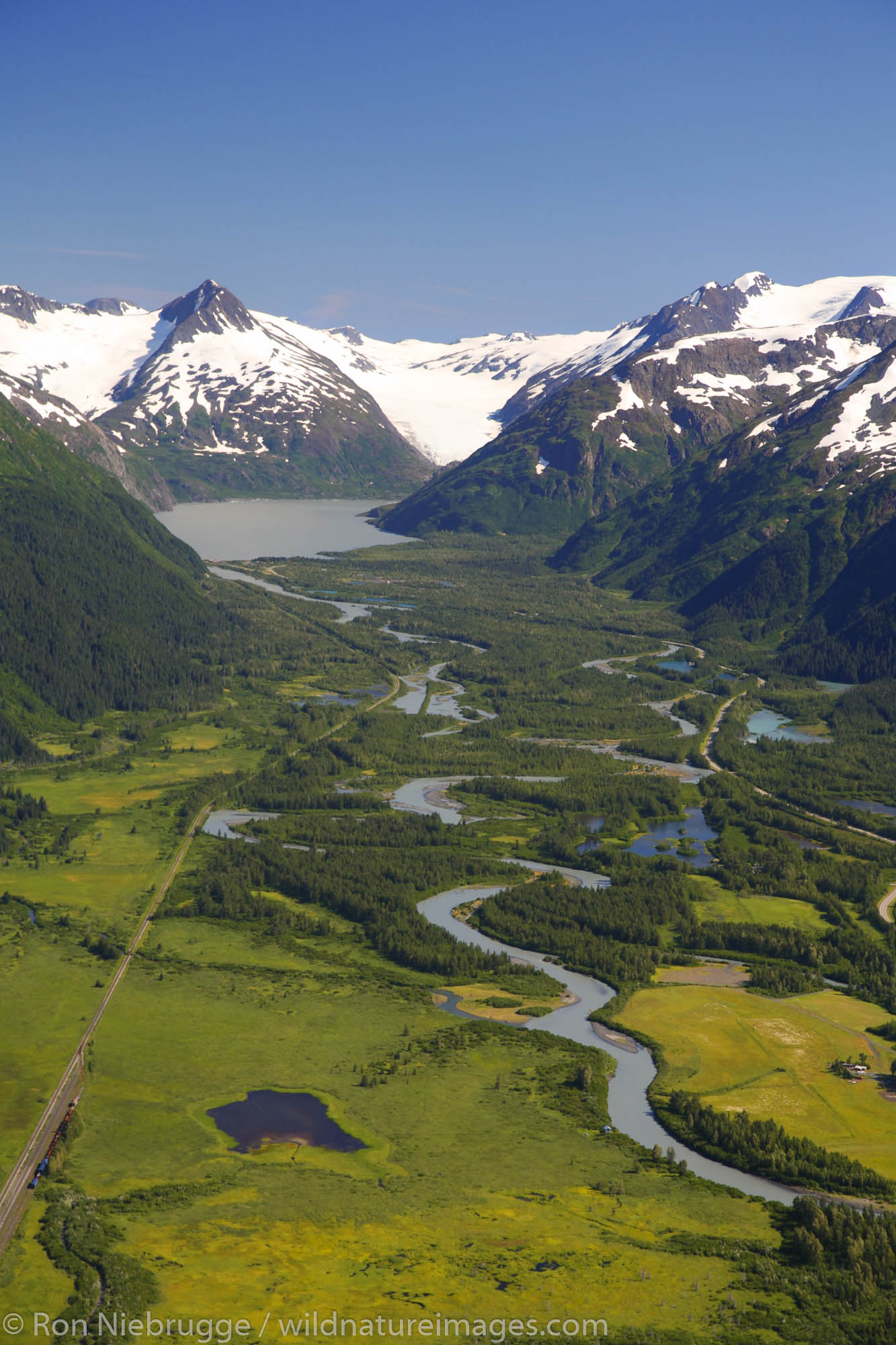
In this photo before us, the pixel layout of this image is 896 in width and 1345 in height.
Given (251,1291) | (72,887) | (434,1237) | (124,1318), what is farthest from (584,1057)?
(72,887)

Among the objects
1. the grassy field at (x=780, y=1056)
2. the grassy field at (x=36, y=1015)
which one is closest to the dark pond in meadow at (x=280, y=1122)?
the grassy field at (x=36, y=1015)

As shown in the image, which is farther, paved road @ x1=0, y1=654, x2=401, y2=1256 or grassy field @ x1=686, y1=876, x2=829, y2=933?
grassy field @ x1=686, y1=876, x2=829, y2=933

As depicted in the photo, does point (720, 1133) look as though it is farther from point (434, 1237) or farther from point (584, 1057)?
point (434, 1237)

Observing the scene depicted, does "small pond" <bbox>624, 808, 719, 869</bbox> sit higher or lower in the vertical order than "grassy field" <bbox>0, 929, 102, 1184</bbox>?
higher

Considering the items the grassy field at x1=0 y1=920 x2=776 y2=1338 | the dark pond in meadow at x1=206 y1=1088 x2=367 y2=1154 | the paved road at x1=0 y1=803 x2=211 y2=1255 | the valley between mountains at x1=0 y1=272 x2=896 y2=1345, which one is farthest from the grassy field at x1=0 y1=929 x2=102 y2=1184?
the dark pond in meadow at x1=206 y1=1088 x2=367 y2=1154

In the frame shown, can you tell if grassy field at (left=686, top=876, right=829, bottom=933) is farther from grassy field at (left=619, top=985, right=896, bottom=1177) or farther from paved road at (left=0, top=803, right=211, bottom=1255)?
paved road at (left=0, top=803, right=211, bottom=1255)

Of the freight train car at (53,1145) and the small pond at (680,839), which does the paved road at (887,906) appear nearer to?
the small pond at (680,839)
